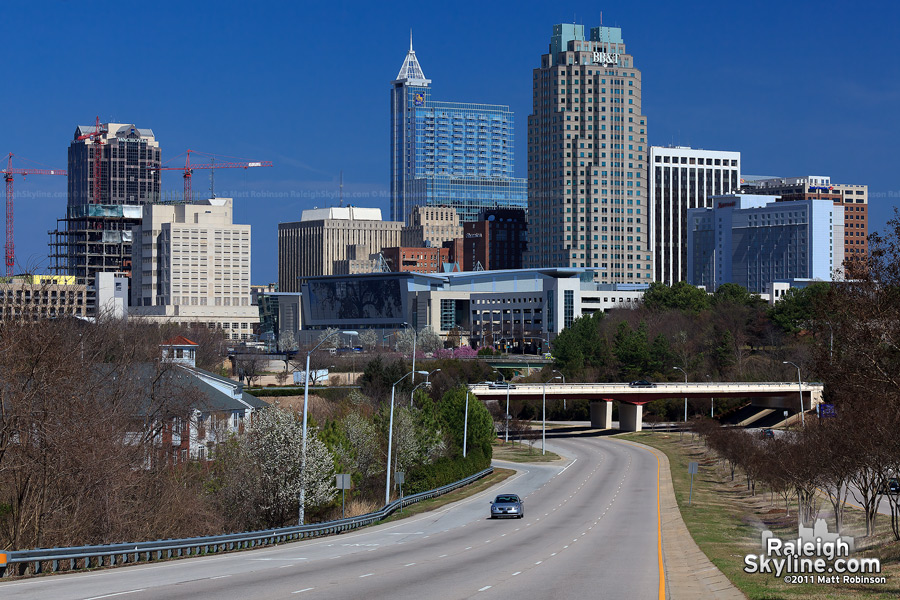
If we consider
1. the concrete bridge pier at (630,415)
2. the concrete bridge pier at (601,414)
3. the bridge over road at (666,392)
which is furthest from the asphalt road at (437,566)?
the concrete bridge pier at (601,414)

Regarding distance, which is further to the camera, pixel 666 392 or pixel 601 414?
pixel 601 414

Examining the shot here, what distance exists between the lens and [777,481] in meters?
58.7

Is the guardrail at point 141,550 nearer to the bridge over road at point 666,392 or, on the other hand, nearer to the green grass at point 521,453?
the green grass at point 521,453

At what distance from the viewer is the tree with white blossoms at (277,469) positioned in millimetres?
54969

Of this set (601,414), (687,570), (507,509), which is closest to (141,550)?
(687,570)

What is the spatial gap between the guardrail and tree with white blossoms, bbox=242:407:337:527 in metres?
3.85

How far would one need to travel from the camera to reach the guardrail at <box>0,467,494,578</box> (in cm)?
3022

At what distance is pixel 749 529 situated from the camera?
52.2 metres

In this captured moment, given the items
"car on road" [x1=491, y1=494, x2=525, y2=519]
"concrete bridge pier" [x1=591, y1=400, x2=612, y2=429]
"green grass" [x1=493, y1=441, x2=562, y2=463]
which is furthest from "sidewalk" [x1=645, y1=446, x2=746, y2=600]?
"concrete bridge pier" [x1=591, y1=400, x2=612, y2=429]

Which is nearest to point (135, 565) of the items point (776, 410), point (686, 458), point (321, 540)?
point (321, 540)

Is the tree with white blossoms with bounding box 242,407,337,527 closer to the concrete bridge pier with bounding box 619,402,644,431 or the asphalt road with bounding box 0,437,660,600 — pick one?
the asphalt road with bounding box 0,437,660,600

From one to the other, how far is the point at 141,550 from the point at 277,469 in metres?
20.7

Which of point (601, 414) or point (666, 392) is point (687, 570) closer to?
point (666, 392)

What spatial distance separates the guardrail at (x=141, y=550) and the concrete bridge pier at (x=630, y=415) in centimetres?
9360
